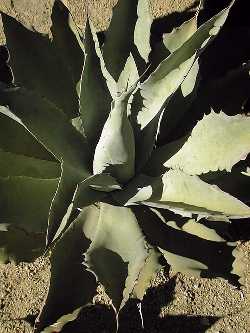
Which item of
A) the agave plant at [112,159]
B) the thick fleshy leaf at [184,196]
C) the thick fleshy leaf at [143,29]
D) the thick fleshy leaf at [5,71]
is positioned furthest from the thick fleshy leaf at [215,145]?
the thick fleshy leaf at [5,71]

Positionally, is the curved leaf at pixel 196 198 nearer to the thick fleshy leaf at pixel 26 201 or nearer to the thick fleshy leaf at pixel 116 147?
the thick fleshy leaf at pixel 116 147

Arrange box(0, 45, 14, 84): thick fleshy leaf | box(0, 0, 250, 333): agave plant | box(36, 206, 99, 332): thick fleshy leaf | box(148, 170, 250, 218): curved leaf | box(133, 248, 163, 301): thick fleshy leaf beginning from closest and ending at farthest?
box(148, 170, 250, 218): curved leaf < box(0, 0, 250, 333): agave plant < box(36, 206, 99, 332): thick fleshy leaf < box(133, 248, 163, 301): thick fleshy leaf < box(0, 45, 14, 84): thick fleshy leaf

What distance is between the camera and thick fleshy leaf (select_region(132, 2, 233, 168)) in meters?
1.45

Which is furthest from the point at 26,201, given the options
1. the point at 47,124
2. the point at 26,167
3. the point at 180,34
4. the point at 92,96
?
the point at 180,34

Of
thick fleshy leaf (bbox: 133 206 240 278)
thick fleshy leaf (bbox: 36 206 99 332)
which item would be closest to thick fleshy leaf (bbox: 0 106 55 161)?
thick fleshy leaf (bbox: 36 206 99 332)

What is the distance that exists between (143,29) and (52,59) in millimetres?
307

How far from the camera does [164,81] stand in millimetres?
1542

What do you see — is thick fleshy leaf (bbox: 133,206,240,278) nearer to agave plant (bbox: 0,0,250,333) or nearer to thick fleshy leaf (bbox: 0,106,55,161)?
agave plant (bbox: 0,0,250,333)

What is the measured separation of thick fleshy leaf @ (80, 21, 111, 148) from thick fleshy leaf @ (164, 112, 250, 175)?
0.87 feet

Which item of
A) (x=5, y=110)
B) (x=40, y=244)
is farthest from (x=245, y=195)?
(x=5, y=110)

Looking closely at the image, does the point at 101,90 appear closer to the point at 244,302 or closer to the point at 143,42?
the point at 143,42

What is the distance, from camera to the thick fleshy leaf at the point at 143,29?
1640mm

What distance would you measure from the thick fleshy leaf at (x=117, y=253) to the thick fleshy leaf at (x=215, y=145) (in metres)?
0.24

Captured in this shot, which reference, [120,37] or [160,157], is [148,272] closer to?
[160,157]
